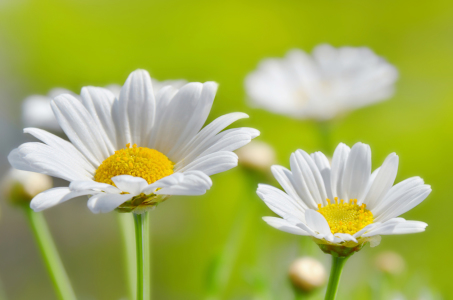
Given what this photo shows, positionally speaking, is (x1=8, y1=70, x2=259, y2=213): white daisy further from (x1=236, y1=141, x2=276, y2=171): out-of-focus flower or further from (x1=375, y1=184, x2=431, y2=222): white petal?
(x1=236, y1=141, x2=276, y2=171): out-of-focus flower

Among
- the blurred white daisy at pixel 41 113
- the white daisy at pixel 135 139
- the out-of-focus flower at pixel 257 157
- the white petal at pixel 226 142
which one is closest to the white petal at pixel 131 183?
the white daisy at pixel 135 139

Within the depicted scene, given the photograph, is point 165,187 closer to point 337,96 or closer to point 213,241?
point 337,96

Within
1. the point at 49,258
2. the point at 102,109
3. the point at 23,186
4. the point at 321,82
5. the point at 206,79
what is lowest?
the point at 49,258

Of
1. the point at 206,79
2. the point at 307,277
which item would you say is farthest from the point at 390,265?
the point at 206,79

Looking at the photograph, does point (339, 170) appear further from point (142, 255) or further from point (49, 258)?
point (49, 258)

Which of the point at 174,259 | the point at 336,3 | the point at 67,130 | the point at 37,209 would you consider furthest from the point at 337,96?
the point at 336,3

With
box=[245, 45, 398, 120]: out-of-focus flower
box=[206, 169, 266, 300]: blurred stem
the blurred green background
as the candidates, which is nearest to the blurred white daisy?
box=[206, 169, 266, 300]: blurred stem
